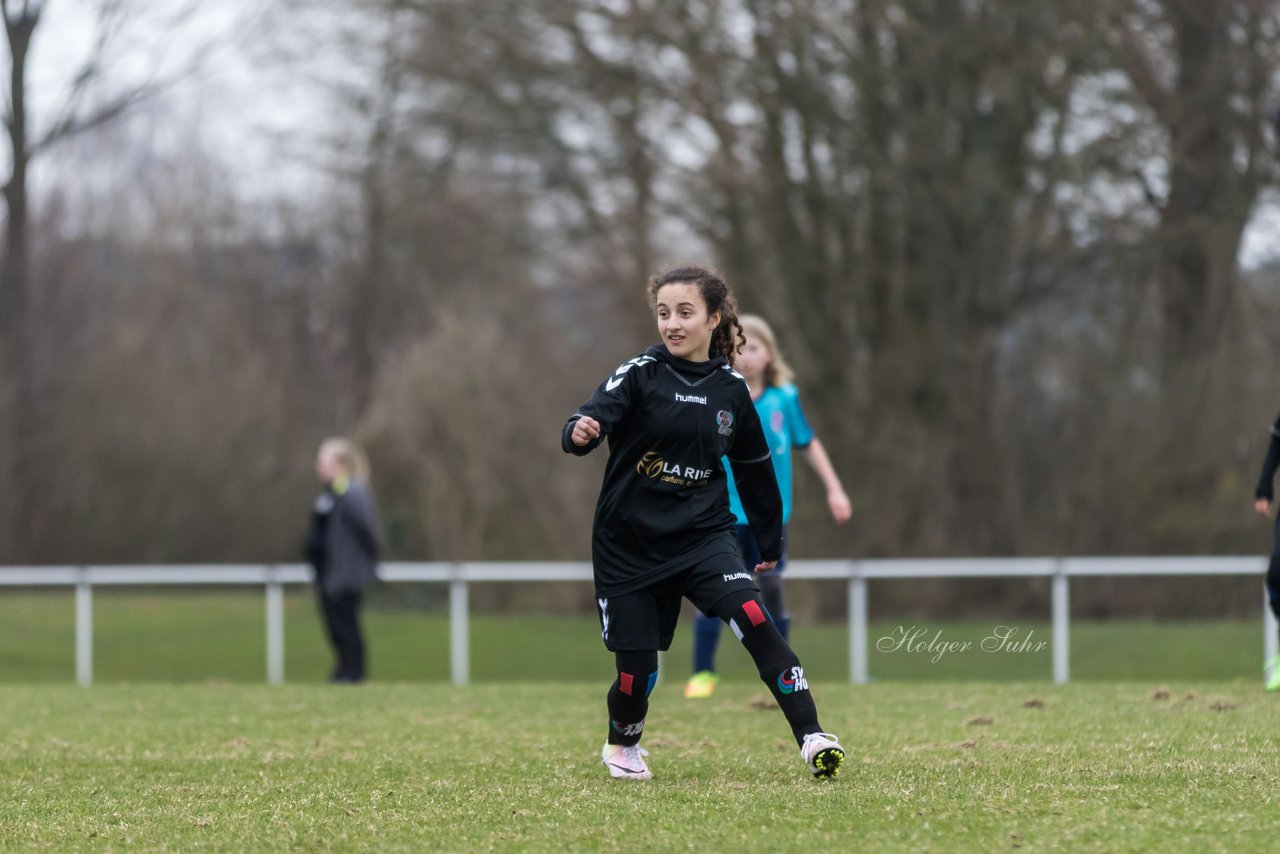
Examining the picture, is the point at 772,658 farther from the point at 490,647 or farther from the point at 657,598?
the point at 490,647

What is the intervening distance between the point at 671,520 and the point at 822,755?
914 millimetres

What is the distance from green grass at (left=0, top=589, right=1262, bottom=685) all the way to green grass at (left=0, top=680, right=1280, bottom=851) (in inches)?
232

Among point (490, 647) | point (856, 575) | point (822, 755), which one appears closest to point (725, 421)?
point (822, 755)

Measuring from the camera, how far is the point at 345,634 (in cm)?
1345

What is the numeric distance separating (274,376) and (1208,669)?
2459 centimetres

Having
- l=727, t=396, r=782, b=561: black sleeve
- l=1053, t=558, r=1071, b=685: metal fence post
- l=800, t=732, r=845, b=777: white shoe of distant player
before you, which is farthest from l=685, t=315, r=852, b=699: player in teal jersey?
l=1053, t=558, r=1071, b=685: metal fence post

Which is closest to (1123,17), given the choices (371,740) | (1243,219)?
(1243,219)

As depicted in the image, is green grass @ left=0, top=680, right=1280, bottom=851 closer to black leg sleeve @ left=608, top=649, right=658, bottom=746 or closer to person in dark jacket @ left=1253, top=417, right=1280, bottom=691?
black leg sleeve @ left=608, top=649, right=658, bottom=746

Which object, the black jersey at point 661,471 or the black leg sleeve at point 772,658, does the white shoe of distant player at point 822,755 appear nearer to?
the black leg sleeve at point 772,658

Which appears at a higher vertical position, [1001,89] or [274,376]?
[1001,89]

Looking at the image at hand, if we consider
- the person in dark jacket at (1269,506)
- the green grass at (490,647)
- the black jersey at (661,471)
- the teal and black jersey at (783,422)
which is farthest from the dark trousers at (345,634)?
the black jersey at (661,471)

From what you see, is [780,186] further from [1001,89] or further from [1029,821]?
[1029,821]

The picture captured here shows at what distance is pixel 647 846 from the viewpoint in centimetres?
457

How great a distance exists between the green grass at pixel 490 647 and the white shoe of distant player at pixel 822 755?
810 centimetres
